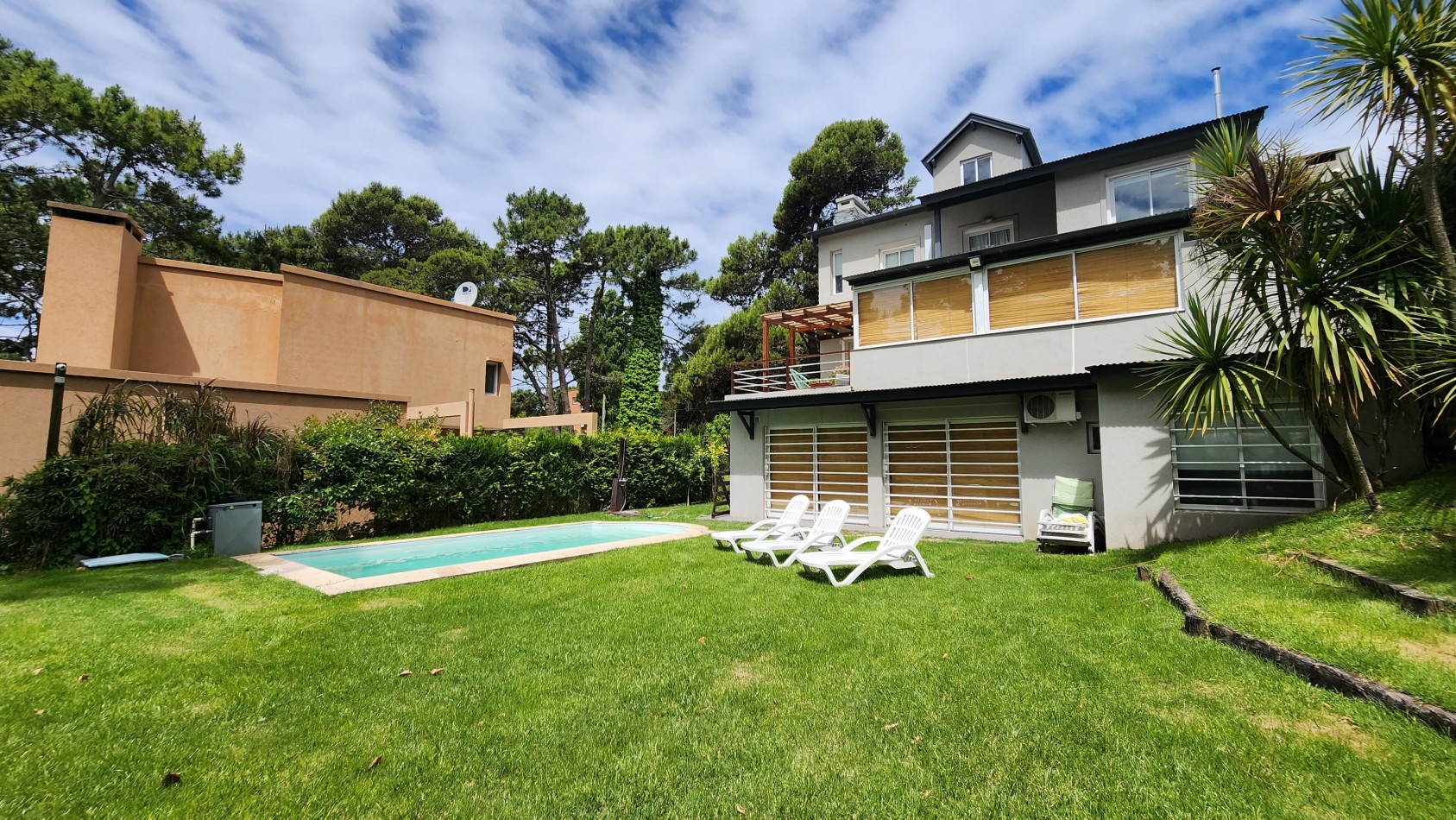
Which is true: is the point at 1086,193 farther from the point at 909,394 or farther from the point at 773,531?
the point at 773,531

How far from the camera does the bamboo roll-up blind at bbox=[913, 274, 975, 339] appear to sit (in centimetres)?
1221

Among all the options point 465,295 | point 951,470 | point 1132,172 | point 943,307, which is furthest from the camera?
point 465,295

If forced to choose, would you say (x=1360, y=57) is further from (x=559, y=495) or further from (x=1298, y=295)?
(x=559, y=495)

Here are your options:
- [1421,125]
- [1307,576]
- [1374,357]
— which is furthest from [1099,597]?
[1421,125]

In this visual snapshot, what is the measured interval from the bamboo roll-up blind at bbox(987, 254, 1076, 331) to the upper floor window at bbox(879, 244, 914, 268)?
23.5ft

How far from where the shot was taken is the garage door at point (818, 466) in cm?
1382

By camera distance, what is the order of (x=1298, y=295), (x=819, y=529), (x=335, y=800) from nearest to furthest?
(x=335, y=800)
(x=1298, y=295)
(x=819, y=529)

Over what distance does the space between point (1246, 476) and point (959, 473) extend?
14.7ft

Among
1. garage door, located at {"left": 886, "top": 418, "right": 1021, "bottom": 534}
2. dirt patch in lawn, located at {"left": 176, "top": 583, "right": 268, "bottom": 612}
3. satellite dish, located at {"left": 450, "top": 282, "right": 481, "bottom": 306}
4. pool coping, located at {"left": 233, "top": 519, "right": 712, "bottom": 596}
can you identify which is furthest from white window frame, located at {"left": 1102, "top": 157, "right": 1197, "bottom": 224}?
satellite dish, located at {"left": 450, "top": 282, "right": 481, "bottom": 306}

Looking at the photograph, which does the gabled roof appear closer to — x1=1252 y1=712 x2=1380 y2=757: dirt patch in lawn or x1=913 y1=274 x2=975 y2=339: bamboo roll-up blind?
x1=913 y1=274 x2=975 y2=339: bamboo roll-up blind

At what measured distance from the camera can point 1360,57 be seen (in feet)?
20.1

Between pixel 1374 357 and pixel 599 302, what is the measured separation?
121 feet

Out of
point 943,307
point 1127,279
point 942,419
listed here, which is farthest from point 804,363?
point 1127,279

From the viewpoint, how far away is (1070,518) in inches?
380
